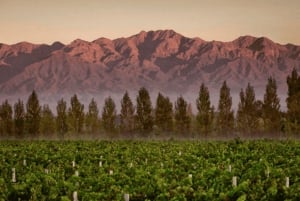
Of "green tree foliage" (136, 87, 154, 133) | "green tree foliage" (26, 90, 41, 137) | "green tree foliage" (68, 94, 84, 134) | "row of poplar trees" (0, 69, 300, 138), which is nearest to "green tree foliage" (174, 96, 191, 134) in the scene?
"row of poplar trees" (0, 69, 300, 138)

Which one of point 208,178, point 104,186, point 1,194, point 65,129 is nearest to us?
point 1,194

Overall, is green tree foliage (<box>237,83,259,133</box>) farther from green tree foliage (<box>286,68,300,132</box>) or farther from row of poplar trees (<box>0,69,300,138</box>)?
green tree foliage (<box>286,68,300,132</box>)

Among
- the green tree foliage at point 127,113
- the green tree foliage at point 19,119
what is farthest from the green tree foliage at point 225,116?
the green tree foliage at point 19,119

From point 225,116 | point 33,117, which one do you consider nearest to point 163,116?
point 225,116

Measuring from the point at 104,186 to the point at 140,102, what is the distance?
243ft

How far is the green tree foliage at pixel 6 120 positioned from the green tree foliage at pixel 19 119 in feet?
4.68

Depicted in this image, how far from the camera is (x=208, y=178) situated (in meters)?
A: 20.1

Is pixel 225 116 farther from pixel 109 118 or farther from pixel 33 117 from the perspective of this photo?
pixel 33 117

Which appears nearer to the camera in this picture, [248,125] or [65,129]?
[248,125]

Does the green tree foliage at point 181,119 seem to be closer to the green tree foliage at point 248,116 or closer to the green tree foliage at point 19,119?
the green tree foliage at point 248,116

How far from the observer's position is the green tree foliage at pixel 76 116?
96250mm

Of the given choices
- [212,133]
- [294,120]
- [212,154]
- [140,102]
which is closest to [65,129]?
[140,102]

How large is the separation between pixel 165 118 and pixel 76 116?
1526cm

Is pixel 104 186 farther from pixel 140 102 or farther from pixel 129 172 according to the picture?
pixel 140 102
